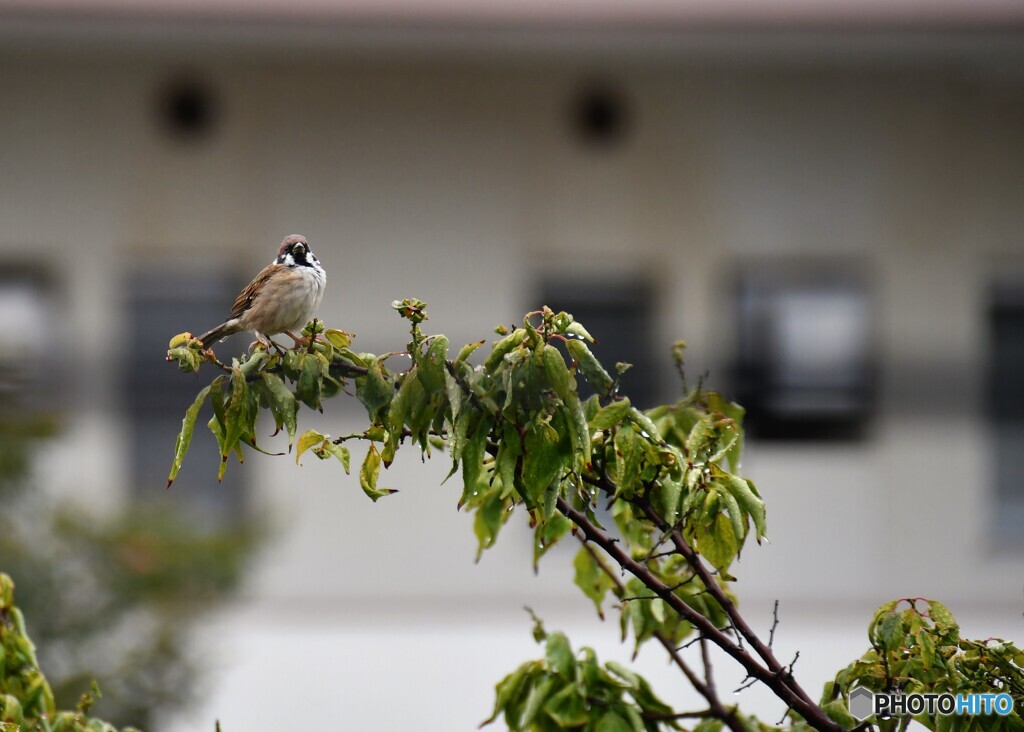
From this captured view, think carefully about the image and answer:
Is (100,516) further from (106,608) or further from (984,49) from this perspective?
(984,49)

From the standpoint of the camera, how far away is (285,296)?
3762 mm

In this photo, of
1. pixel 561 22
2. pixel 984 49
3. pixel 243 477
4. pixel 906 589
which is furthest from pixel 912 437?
pixel 243 477

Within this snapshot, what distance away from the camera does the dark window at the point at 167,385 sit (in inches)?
376

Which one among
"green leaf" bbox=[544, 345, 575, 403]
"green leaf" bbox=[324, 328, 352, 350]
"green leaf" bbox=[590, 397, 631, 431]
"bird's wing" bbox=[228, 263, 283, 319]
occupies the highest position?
"bird's wing" bbox=[228, 263, 283, 319]

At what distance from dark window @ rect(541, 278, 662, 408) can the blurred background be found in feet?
0.07

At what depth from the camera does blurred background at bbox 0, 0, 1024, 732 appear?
9.62 meters

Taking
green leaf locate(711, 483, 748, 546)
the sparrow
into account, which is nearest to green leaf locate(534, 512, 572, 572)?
green leaf locate(711, 483, 748, 546)

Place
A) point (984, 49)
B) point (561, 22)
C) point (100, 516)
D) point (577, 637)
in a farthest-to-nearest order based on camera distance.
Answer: point (577, 637) < point (984, 49) < point (561, 22) < point (100, 516)

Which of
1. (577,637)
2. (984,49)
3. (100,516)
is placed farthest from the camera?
(577,637)

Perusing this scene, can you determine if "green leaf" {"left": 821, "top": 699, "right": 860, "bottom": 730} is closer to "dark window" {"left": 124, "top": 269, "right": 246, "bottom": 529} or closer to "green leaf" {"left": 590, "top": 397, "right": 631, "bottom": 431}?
"green leaf" {"left": 590, "top": 397, "right": 631, "bottom": 431}

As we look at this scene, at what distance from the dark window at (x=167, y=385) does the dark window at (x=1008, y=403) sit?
207 inches

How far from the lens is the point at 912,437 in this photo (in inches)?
403

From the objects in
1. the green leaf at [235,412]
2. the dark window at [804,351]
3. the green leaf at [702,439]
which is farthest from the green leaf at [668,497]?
the dark window at [804,351]

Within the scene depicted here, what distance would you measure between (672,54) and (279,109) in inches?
104
